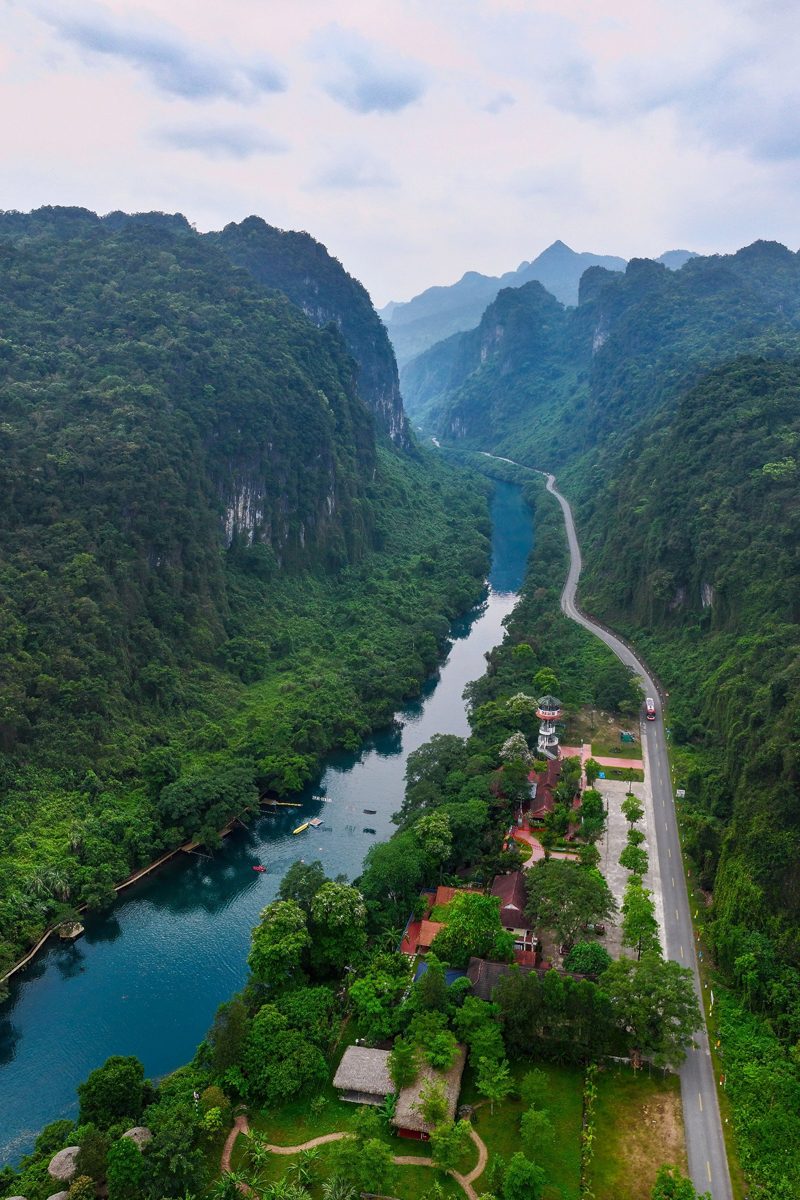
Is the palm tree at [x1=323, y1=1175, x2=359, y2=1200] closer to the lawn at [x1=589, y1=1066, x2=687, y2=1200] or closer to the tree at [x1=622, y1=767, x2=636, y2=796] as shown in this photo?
the lawn at [x1=589, y1=1066, x2=687, y2=1200]

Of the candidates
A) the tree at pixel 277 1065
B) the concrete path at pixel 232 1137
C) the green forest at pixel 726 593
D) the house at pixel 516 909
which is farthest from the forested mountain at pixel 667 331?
the concrete path at pixel 232 1137

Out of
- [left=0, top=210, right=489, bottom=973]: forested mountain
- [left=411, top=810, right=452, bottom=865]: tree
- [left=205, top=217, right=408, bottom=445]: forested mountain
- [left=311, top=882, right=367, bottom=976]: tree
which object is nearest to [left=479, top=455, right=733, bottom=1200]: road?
[left=411, top=810, right=452, bottom=865]: tree

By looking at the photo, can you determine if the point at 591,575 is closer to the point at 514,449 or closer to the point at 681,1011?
the point at 681,1011

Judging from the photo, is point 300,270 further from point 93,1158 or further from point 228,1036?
point 93,1158

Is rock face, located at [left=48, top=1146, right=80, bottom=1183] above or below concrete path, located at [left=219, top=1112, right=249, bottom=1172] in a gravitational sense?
above

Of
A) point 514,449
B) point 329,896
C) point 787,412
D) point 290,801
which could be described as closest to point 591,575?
point 787,412

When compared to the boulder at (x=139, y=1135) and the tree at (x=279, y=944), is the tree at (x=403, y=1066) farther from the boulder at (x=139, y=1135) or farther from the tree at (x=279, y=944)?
the boulder at (x=139, y=1135)
